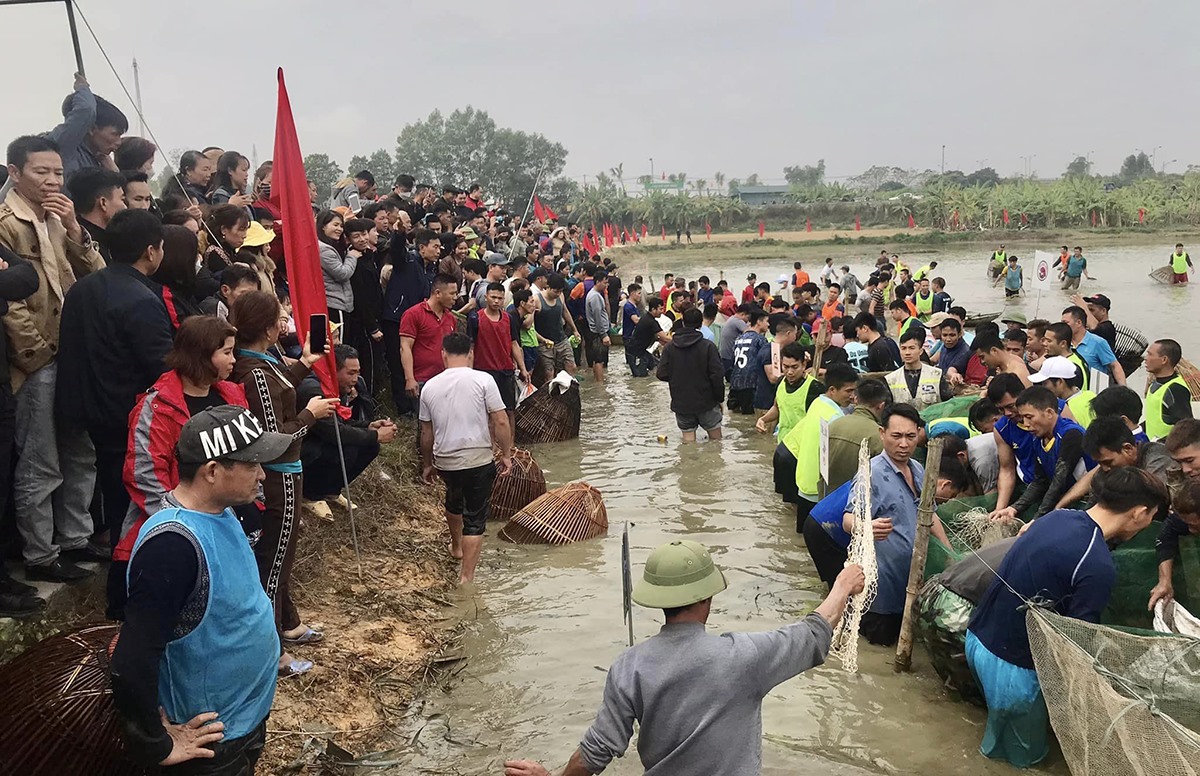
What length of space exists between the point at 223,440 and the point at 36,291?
2.38 metres

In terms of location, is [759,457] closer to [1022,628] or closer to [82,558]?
[1022,628]

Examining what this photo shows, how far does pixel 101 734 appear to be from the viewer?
130 inches

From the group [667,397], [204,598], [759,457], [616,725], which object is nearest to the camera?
[204,598]

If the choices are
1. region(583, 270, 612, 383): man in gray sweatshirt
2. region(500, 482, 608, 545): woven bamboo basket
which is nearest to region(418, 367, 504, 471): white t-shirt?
region(500, 482, 608, 545): woven bamboo basket

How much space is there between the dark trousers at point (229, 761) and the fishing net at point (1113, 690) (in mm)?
3295

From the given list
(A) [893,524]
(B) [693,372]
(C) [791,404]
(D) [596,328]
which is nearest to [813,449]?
(A) [893,524]

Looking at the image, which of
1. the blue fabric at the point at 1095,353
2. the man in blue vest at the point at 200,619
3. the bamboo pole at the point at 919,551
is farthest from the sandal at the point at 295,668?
the blue fabric at the point at 1095,353

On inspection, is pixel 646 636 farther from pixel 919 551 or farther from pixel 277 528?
pixel 277 528

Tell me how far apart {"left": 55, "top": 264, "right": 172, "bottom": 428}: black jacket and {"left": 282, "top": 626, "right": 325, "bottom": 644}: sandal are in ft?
5.40

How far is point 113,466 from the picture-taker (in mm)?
4535

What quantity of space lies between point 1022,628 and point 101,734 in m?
4.01

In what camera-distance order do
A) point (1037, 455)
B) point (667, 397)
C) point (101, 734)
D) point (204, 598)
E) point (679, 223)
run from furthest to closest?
point (679, 223), point (667, 397), point (1037, 455), point (101, 734), point (204, 598)

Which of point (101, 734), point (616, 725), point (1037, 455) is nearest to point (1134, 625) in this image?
point (1037, 455)

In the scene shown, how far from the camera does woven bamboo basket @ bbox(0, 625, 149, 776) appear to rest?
3.25 metres
